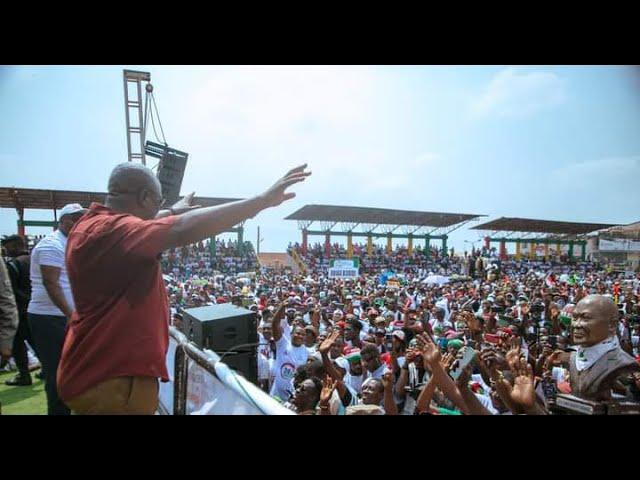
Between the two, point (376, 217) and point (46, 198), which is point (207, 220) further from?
point (376, 217)

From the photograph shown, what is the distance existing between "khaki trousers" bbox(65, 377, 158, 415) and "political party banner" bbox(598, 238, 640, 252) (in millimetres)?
34639

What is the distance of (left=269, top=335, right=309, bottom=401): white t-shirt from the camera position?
4441 mm

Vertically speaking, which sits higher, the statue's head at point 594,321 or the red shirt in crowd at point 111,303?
the red shirt in crowd at point 111,303

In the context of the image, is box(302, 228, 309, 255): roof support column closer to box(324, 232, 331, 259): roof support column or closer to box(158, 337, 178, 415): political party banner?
box(324, 232, 331, 259): roof support column

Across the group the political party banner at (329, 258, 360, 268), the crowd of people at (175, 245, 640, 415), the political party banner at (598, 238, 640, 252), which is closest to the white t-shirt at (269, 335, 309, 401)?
the crowd of people at (175, 245, 640, 415)

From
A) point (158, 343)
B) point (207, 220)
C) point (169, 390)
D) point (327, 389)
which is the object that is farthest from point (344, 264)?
point (207, 220)

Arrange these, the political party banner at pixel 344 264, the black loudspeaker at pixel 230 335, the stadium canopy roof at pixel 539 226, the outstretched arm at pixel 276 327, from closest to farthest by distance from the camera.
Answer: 1. the black loudspeaker at pixel 230 335
2. the outstretched arm at pixel 276 327
3. the political party banner at pixel 344 264
4. the stadium canopy roof at pixel 539 226

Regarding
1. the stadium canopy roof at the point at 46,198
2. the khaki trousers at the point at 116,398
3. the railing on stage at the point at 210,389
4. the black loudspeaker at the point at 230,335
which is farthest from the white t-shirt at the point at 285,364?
the stadium canopy roof at the point at 46,198

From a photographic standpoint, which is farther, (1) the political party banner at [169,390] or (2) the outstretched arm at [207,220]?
(1) the political party banner at [169,390]

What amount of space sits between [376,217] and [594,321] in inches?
1160

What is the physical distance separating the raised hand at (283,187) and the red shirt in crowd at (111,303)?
0.35 m

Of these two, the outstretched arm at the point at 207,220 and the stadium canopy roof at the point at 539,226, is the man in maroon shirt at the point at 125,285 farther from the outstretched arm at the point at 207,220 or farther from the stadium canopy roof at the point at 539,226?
the stadium canopy roof at the point at 539,226

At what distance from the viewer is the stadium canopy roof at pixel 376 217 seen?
2866cm
